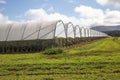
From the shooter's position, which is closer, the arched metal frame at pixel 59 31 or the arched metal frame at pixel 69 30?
the arched metal frame at pixel 59 31

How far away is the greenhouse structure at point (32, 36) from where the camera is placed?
55969mm

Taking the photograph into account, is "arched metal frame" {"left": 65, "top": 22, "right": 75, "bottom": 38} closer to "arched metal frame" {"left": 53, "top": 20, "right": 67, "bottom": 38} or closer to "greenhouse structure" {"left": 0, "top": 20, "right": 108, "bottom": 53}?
"greenhouse structure" {"left": 0, "top": 20, "right": 108, "bottom": 53}

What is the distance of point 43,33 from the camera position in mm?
56906

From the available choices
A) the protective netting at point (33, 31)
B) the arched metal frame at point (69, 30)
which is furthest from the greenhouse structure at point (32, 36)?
the arched metal frame at point (69, 30)

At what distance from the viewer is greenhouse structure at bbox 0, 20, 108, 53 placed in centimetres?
5597

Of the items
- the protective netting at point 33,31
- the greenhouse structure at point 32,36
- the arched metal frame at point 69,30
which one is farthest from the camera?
the arched metal frame at point 69,30

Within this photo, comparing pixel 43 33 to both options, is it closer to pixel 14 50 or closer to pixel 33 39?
pixel 33 39

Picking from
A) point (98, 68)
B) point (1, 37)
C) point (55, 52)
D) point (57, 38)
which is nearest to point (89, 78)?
point (98, 68)

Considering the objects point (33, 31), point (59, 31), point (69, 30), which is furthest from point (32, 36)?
point (69, 30)

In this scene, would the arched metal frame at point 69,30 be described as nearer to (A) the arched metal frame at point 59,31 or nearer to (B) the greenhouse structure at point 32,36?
(B) the greenhouse structure at point 32,36

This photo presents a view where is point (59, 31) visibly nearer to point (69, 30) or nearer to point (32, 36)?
point (32, 36)

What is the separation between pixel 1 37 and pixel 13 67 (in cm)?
3622

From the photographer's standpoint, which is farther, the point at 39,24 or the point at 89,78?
the point at 39,24

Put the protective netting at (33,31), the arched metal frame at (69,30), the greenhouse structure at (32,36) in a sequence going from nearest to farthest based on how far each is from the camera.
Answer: the greenhouse structure at (32,36)
the protective netting at (33,31)
the arched metal frame at (69,30)
